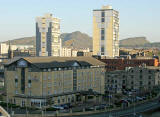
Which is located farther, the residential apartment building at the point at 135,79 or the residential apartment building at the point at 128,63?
the residential apartment building at the point at 128,63

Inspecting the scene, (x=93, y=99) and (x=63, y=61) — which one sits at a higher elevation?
(x=63, y=61)

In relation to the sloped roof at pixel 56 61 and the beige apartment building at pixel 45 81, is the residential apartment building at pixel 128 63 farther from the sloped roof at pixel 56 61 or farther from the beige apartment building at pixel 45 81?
the beige apartment building at pixel 45 81

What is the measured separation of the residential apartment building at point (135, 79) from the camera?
378ft

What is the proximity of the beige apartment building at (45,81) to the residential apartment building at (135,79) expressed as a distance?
22.8 meters

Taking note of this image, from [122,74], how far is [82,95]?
31718mm

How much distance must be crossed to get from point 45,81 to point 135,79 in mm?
45923

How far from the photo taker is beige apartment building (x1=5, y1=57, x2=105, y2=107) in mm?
79312

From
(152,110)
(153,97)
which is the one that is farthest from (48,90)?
(153,97)

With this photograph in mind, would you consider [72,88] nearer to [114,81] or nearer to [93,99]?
[93,99]

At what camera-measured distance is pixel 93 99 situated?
90312 mm

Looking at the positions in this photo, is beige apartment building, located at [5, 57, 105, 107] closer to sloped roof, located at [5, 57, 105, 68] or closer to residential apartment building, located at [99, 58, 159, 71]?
sloped roof, located at [5, 57, 105, 68]

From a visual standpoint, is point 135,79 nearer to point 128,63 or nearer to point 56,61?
point 128,63

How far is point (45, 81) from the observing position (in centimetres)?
8012

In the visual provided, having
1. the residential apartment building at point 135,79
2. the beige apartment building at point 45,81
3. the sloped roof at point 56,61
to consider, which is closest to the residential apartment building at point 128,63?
the residential apartment building at point 135,79
